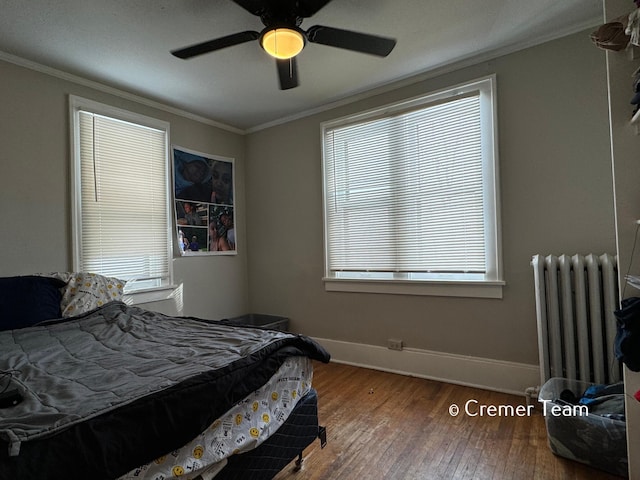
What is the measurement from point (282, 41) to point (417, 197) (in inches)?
66.2

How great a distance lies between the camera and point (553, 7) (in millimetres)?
2053

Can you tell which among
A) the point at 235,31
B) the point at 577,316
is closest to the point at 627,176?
the point at 577,316

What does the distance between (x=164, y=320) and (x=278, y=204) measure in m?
1.98

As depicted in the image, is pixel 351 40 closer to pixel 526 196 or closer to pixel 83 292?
pixel 526 196

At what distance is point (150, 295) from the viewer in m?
3.09

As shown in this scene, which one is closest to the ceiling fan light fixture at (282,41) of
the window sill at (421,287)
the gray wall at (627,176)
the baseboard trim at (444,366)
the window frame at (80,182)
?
the gray wall at (627,176)

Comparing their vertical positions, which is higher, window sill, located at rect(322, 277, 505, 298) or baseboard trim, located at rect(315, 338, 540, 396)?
window sill, located at rect(322, 277, 505, 298)

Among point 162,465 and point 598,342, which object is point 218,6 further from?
point 598,342

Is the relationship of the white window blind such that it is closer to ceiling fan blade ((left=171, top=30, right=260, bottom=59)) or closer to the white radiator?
ceiling fan blade ((left=171, top=30, right=260, bottom=59))

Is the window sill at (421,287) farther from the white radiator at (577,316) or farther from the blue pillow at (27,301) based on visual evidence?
the blue pillow at (27,301)

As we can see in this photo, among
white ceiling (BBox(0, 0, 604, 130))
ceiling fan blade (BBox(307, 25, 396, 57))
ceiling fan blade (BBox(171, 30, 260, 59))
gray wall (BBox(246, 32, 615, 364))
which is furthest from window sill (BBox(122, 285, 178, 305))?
ceiling fan blade (BBox(307, 25, 396, 57))

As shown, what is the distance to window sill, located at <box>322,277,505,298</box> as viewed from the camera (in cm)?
257

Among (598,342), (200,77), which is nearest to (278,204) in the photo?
(200,77)

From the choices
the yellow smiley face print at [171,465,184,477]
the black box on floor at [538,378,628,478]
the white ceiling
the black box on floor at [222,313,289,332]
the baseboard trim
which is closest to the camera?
the yellow smiley face print at [171,465,184,477]
